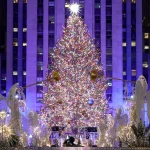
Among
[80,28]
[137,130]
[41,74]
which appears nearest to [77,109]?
[80,28]

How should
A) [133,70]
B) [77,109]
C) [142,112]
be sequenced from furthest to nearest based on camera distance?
1. [133,70]
2. [77,109]
3. [142,112]

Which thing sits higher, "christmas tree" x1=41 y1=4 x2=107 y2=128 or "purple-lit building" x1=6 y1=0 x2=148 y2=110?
"purple-lit building" x1=6 y1=0 x2=148 y2=110

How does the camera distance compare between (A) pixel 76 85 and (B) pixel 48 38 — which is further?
(B) pixel 48 38

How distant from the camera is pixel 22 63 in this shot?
7412cm

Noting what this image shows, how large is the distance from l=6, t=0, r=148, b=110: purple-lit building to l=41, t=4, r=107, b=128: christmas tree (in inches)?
686

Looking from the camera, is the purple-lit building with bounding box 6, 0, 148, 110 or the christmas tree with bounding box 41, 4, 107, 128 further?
the purple-lit building with bounding box 6, 0, 148, 110

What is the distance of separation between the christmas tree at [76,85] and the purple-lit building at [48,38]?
1743 cm

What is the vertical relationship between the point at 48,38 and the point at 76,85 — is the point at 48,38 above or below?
above

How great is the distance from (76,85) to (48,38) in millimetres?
24358

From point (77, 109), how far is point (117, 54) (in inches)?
915

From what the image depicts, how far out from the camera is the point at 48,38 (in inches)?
2872

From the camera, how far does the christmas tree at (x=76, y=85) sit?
164 feet

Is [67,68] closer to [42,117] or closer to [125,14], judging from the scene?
[42,117]

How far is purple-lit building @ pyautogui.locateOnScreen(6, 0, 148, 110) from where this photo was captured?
7131cm
